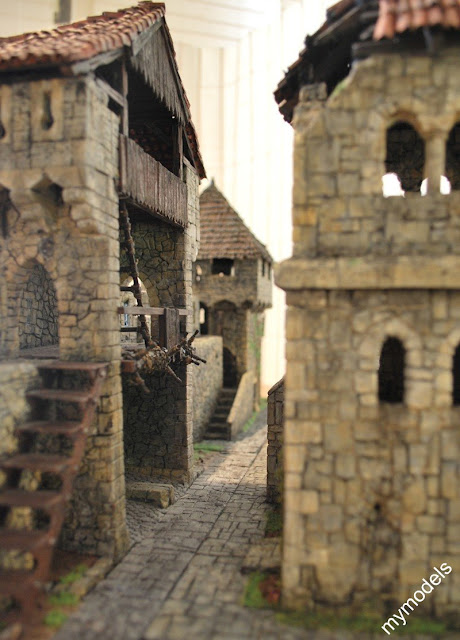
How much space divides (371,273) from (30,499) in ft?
18.1

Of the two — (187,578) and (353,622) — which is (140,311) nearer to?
(187,578)

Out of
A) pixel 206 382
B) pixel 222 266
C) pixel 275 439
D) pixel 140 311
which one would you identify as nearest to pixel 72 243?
pixel 140 311

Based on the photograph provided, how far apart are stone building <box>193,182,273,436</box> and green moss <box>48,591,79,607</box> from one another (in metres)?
11.4

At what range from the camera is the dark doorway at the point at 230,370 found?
19.7 m

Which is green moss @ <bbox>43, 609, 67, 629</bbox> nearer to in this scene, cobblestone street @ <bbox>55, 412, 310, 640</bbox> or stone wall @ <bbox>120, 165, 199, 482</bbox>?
cobblestone street @ <bbox>55, 412, 310, 640</bbox>

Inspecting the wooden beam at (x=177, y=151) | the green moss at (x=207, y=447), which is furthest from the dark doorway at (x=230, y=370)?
the wooden beam at (x=177, y=151)

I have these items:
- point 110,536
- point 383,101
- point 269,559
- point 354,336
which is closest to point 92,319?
point 110,536

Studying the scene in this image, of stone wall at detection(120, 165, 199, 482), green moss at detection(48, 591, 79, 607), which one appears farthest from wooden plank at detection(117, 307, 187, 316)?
green moss at detection(48, 591, 79, 607)

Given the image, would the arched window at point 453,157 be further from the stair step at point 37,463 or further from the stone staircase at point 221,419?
the stone staircase at point 221,419

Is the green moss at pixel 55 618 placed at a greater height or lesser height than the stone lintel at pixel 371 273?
lesser

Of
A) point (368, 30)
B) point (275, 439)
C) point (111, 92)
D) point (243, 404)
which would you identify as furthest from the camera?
point (243, 404)

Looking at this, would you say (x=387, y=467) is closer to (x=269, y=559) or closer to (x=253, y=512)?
(x=269, y=559)

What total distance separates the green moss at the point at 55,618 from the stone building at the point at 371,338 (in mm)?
3047

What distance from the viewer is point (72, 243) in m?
7.86
